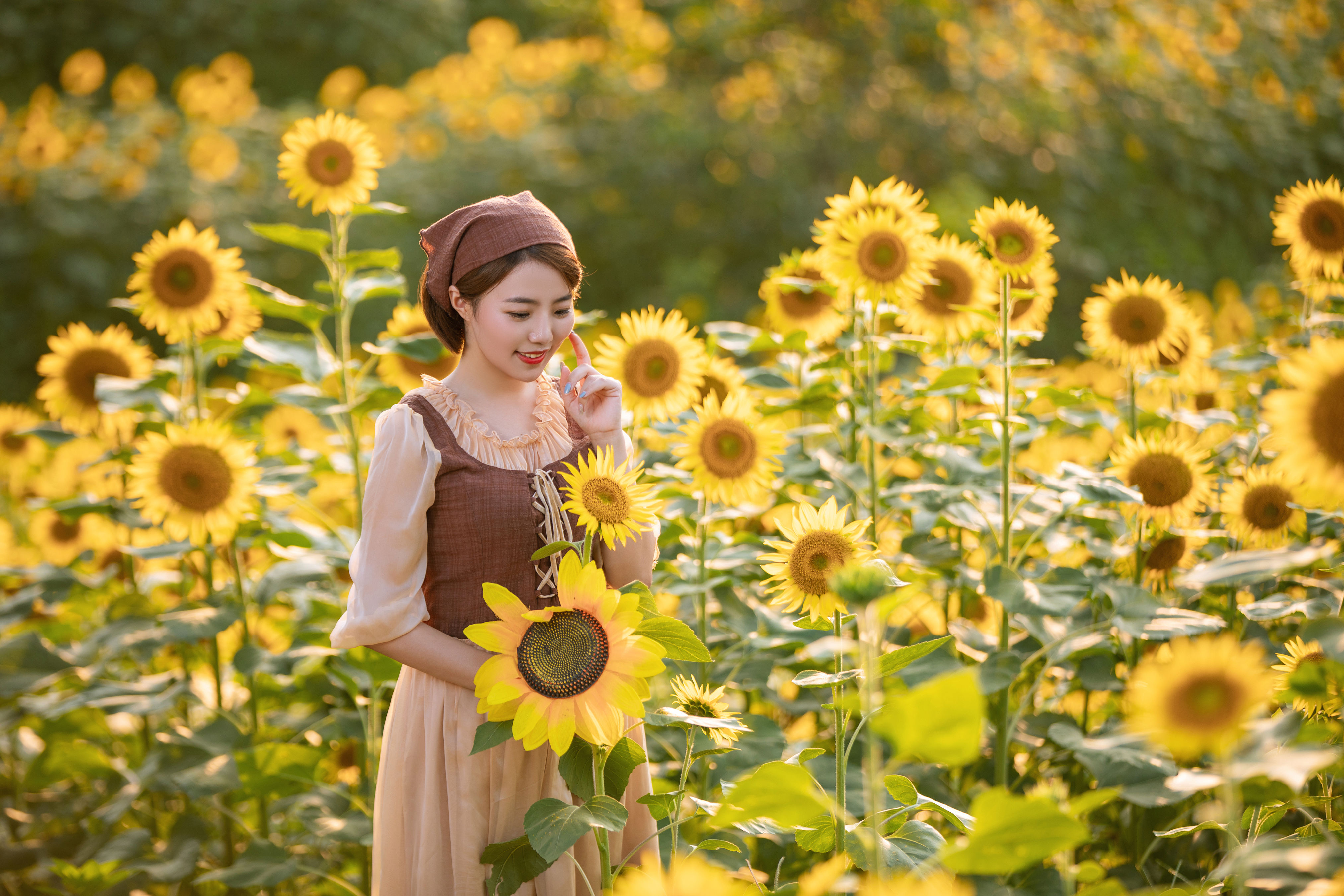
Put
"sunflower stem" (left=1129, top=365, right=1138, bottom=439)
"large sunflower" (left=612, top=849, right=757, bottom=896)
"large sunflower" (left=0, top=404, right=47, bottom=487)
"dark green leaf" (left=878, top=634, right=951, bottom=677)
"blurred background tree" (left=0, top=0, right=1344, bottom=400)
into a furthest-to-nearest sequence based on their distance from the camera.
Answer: "blurred background tree" (left=0, top=0, right=1344, bottom=400) → "large sunflower" (left=0, top=404, right=47, bottom=487) → "sunflower stem" (left=1129, top=365, right=1138, bottom=439) → "dark green leaf" (left=878, top=634, right=951, bottom=677) → "large sunflower" (left=612, top=849, right=757, bottom=896)

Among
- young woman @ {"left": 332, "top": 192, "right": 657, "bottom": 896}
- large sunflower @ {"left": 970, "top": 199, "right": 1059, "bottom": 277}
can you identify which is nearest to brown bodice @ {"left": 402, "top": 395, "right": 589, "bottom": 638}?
young woman @ {"left": 332, "top": 192, "right": 657, "bottom": 896}

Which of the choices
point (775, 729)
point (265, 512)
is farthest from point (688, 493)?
point (265, 512)

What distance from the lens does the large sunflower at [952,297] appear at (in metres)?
2.12

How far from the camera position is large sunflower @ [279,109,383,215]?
6.69 ft

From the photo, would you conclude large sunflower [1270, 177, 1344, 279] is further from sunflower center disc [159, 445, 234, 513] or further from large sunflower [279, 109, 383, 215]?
sunflower center disc [159, 445, 234, 513]

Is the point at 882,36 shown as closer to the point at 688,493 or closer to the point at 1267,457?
the point at 1267,457

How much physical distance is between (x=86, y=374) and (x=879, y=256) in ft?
6.42

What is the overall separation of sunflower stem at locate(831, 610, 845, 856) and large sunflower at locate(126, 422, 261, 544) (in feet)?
4.14

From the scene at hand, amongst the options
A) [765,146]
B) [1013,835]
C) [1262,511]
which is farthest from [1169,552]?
[765,146]

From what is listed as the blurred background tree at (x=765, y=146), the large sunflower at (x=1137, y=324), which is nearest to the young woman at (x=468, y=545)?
the large sunflower at (x=1137, y=324)

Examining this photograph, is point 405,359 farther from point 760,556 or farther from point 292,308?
point 760,556

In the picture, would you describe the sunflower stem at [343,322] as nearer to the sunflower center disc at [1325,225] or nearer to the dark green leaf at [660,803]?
the dark green leaf at [660,803]

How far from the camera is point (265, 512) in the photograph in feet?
7.33

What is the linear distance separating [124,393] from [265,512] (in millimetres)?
394
